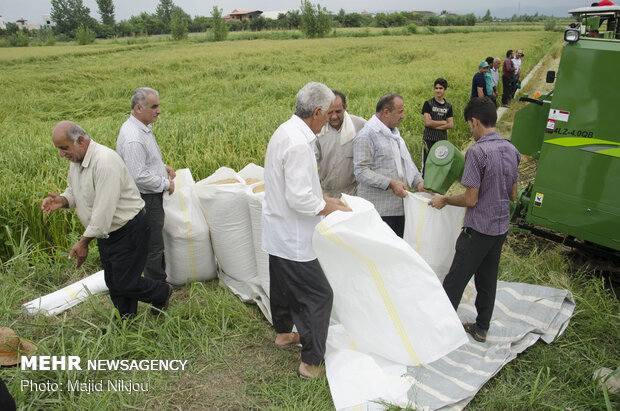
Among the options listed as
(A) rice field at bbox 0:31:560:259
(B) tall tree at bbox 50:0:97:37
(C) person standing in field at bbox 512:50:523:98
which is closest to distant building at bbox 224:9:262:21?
(B) tall tree at bbox 50:0:97:37

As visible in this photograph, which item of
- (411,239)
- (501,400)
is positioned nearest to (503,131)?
(411,239)

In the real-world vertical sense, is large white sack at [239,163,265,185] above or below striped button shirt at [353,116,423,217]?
below

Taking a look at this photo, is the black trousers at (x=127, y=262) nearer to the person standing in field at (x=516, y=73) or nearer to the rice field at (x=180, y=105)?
the rice field at (x=180, y=105)

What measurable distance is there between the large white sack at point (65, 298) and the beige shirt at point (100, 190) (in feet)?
1.99

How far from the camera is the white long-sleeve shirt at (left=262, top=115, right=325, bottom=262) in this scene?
2059 millimetres

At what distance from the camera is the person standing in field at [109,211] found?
2.37m

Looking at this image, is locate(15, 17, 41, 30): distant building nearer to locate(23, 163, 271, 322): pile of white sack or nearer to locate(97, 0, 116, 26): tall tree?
locate(97, 0, 116, 26): tall tree

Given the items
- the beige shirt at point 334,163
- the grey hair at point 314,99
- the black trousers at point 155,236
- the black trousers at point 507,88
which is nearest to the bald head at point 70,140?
the black trousers at point 155,236

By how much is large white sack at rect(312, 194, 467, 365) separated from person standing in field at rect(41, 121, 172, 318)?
120cm

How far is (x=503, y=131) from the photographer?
830cm

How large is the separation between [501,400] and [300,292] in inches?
44.4

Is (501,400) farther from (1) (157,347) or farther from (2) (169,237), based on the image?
(2) (169,237)

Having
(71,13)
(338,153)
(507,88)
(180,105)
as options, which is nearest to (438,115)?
(338,153)

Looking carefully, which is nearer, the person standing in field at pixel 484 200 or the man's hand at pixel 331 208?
the man's hand at pixel 331 208
